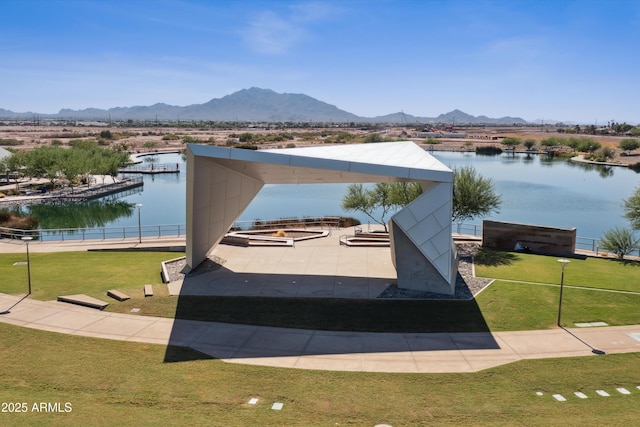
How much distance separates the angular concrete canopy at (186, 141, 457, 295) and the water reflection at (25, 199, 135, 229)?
95.3 ft

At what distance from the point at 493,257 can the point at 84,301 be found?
2095cm

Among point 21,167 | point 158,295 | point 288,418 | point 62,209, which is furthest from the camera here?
point 21,167

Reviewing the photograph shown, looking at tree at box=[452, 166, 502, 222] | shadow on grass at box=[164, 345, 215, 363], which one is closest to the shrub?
tree at box=[452, 166, 502, 222]

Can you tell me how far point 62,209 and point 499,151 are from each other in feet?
410

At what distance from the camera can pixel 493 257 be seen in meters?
28.4

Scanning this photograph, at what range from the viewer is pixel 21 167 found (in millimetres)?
68250

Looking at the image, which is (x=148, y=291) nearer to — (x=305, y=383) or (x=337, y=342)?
(x=337, y=342)

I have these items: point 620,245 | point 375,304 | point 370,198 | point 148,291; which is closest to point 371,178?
point 375,304

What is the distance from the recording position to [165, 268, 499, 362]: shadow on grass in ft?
54.2

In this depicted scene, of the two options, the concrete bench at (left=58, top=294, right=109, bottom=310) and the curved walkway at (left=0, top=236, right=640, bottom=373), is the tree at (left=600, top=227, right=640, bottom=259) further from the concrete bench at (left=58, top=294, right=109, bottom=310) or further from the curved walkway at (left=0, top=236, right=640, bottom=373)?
the concrete bench at (left=58, top=294, right=109, bottom=310)

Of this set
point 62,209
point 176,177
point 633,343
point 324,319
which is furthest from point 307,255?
point 176,177

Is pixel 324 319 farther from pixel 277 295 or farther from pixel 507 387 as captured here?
pixel 507 387

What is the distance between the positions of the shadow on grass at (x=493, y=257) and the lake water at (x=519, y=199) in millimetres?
14112

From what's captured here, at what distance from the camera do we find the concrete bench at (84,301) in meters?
19.7
